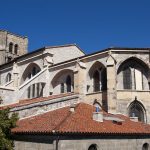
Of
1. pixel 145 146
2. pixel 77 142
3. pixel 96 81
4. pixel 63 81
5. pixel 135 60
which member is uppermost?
pixel 135 60

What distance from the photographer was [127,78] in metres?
24.7

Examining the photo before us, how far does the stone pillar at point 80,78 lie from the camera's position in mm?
25227

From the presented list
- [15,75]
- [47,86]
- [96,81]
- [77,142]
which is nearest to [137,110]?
[96,81]

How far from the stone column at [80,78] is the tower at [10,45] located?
21515 mm

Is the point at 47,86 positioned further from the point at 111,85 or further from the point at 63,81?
the point at 111,85

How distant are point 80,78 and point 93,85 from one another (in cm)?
145

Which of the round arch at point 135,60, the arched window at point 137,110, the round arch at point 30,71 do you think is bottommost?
the arched window at point 137,110

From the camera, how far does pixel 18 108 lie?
19484 millimetres

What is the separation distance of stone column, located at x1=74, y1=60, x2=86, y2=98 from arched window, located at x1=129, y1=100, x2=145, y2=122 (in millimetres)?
4522

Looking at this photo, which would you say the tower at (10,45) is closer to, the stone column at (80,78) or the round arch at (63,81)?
the round arch at (63,81)

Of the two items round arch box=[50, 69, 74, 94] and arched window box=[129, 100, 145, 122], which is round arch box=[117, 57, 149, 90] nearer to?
arched window box=[129, 100, 145, 122]

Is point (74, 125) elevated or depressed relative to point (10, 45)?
depressed

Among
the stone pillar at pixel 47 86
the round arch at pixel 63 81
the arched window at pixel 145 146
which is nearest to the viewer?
the arched window at pixel 145 146

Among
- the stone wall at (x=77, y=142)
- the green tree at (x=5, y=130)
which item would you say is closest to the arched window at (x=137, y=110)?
the stone wall at (x=77, y=142)
